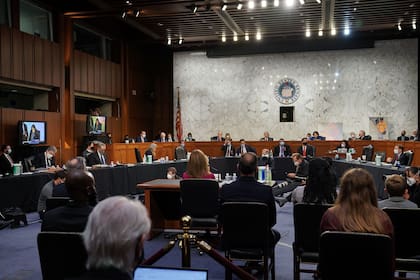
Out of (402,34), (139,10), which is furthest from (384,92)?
(139,10)

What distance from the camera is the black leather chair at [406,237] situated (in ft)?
10.5

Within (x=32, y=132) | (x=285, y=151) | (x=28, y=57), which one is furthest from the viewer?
(x=285, y=151)

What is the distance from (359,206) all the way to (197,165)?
8.50ft

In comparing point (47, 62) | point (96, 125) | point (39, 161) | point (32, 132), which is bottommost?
point (39, 161)

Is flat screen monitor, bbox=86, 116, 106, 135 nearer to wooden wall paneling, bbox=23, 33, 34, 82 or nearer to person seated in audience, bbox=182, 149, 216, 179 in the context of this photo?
wooden wall paneling, bbox=23, 33, 34, 82

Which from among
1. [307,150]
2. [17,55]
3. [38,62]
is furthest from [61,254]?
[307,150]

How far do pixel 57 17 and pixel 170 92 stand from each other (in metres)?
6.56

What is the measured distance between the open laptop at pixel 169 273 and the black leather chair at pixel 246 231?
177 centimetres

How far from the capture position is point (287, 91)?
57.2 feet

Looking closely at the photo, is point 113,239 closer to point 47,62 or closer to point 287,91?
point 47,62

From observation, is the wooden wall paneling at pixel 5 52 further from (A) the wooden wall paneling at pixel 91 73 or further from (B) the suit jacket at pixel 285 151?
(B) the suit jacket at pixel 285 151

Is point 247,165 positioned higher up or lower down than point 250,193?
higher up

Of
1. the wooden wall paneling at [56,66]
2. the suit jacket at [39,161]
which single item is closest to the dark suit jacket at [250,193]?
the suit jacket at [39,161]

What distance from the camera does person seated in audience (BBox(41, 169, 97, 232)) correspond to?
2.73 m
